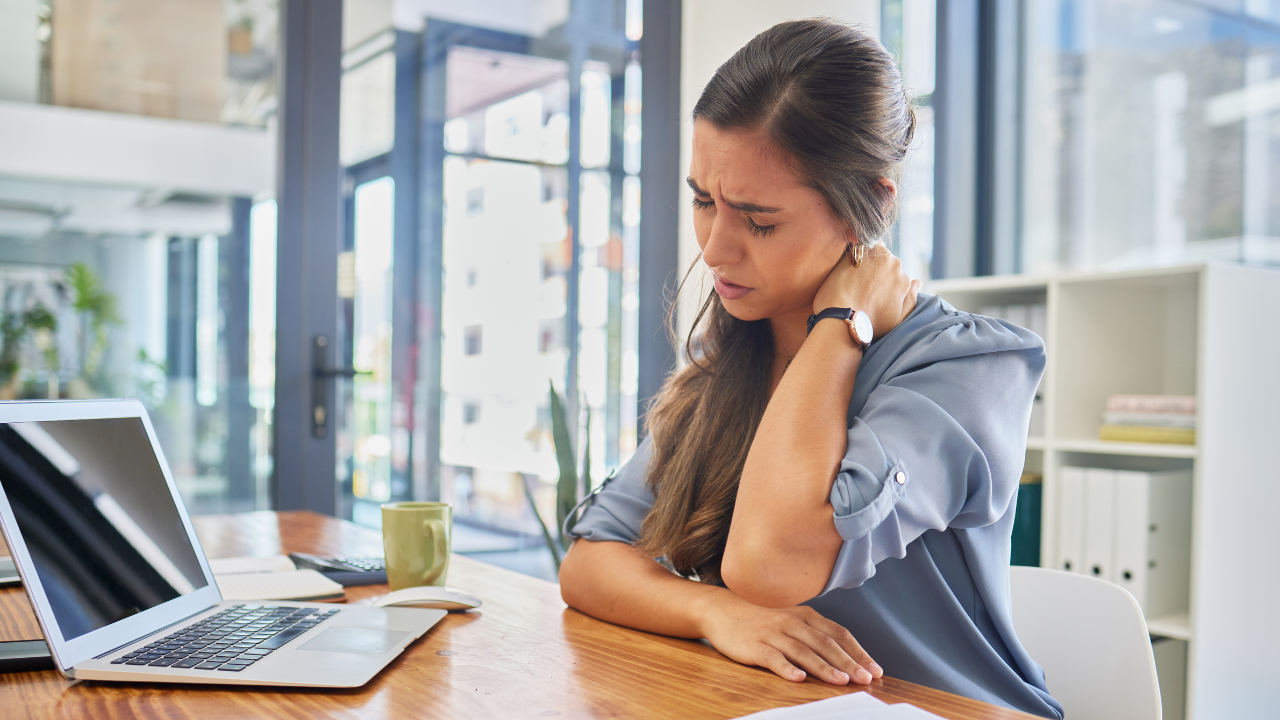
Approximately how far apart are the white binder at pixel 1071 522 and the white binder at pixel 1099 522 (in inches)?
0.5

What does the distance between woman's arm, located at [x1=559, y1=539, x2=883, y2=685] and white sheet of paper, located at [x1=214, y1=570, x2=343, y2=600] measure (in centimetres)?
29

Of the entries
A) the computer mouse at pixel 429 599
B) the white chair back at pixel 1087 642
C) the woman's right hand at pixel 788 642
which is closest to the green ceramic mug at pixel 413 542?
the computer mouse at pixel 429 599

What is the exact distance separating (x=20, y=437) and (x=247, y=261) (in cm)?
188

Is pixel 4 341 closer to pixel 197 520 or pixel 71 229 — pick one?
pixel 71 229

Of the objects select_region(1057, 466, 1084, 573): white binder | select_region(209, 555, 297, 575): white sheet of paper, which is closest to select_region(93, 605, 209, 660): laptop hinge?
select_region(209, 555, 297, 575): white sheet of paper

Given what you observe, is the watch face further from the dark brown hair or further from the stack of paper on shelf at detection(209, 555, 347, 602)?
the stack of paper on shelf at detection(209, 555, 347, 602)

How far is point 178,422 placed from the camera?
8.30 feet

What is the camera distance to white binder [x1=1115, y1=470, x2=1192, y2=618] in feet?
6.86

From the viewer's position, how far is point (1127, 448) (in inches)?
84.6

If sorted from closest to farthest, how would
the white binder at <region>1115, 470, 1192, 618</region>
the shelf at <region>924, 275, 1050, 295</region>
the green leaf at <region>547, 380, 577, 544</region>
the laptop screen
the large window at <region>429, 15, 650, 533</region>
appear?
the laptop screen, the white binder at <region>1115, 470, 1192, 618</region>, the green leaf at <region>547, 380, 577, 544</region>, the shelf at <region>924, 275, 1050, 295</region>, the large window at <region>429, 15, 650, 533</region>

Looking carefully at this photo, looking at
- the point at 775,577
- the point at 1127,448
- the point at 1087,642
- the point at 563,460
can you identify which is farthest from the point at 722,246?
the point at 1127,448

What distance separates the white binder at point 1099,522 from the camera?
7.10ft

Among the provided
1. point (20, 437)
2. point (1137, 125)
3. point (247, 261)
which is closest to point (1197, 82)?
point (1137, 125)

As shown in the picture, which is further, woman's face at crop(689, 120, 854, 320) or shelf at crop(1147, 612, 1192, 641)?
shelf at crop(1147, 612, 1192, 641)
